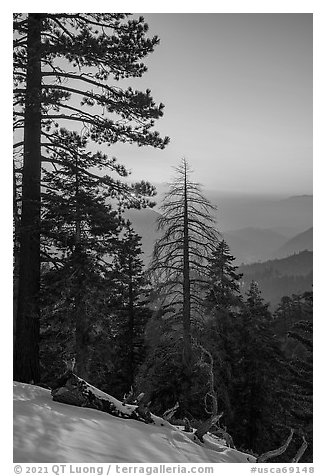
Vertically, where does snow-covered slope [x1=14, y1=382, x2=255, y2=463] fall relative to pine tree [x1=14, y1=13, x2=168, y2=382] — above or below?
below

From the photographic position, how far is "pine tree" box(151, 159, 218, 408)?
12.9 meters

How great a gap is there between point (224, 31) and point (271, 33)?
0.73 m

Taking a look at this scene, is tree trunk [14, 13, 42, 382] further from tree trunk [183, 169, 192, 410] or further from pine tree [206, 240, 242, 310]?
pine tree [206, 240, 242, 310]

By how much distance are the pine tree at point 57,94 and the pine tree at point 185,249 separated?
4.66 meters

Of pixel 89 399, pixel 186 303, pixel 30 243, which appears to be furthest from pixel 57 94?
pixel 186 303

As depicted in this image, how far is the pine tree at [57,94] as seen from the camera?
24.7 ft

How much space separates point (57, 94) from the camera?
783 centimetres

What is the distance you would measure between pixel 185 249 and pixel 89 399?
25.7ft

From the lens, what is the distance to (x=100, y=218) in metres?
8.73

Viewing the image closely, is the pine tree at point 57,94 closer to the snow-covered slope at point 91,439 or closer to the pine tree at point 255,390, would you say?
the snow-covered slope at point 91,439

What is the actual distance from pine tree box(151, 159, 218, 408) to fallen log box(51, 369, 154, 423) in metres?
6.96

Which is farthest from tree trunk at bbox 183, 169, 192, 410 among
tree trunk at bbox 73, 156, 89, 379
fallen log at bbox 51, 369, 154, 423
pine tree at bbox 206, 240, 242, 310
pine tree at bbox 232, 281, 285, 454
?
fallen log at bbox 51, 369, 154, 423

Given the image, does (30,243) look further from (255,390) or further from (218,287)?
(255,390)

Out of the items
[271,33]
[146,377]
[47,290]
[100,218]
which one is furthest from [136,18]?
[146,377]
